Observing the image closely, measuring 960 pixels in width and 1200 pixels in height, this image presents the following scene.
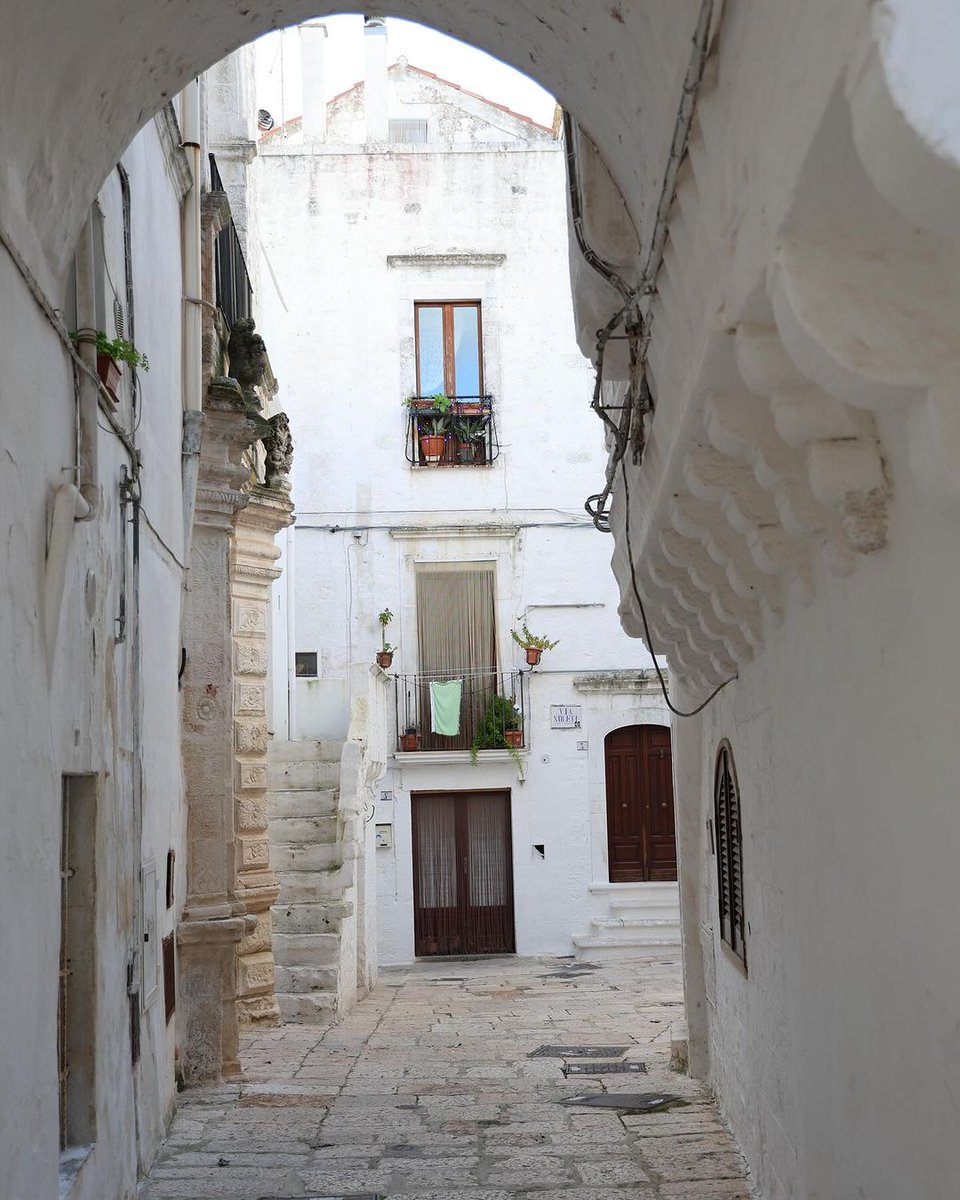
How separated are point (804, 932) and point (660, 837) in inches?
593

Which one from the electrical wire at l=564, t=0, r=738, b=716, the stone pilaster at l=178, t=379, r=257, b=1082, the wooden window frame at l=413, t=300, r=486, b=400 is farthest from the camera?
the wooden window frame at l=413, t=300, r=486, b=400

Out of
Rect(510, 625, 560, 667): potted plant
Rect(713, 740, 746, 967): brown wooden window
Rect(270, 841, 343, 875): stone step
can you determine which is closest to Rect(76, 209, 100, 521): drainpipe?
Rect(713, 740, 746, 967): brown wooden window

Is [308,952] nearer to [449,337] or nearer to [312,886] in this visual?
[312,886]

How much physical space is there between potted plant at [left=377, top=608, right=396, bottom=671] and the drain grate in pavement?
980 cm

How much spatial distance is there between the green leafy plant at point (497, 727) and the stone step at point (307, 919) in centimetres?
720

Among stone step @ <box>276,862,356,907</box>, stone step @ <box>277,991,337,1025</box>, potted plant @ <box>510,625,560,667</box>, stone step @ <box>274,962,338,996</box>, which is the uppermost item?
potted plant @ <box>510,625,560,667</box>

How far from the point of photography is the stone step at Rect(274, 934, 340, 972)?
1248cm

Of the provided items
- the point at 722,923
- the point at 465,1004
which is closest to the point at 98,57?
the point at 722,923

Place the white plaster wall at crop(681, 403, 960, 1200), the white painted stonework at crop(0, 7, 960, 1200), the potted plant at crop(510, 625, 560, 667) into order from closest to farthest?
the white painted stonework at crop(0, 7, 960, 1200)
the white plaster wall at crop(681, 403, 960, 1200)
the potted plant at crop(510, 625, 560, 667)

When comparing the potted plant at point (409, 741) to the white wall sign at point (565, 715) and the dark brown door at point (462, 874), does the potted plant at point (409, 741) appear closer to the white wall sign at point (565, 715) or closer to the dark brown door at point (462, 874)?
the dark brown door at point (462, 874)

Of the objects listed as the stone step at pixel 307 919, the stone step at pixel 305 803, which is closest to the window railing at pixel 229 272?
the stone step at pixel 305 803

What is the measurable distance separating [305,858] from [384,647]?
732 centimetres

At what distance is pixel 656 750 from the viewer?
20312mm

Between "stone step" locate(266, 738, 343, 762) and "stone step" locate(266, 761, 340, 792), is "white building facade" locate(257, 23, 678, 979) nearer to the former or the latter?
"stone step" locate(266, 738, 343, 762)
